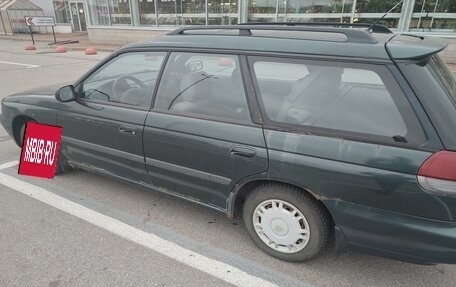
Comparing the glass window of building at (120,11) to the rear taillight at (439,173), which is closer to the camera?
the rear taillight at (439,173)

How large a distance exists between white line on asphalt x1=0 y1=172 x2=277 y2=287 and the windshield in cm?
163

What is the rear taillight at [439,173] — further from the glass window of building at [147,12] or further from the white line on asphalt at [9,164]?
the glass window of building at [147,12]

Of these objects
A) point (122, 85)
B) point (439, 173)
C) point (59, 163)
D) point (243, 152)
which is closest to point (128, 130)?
point (122, 85)

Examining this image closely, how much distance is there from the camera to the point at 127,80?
328 centimetres

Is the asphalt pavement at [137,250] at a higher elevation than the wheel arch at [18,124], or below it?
below

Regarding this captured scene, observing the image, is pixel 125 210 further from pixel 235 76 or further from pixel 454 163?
pixel 454 163

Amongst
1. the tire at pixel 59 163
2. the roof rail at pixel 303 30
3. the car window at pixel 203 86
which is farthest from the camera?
the tire at pixel 59 163

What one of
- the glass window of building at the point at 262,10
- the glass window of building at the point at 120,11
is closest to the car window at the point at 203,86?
the glass window of building at the point at 262,10

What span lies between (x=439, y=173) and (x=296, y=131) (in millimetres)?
822

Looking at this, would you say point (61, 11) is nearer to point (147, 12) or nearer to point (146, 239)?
point (147, 12)

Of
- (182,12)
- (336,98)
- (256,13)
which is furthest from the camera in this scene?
(182,12)

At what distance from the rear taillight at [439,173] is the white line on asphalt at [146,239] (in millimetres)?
1176

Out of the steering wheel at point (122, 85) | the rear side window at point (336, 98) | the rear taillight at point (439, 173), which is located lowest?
the rear taillight at point (439, 173)

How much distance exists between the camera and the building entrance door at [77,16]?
25.7 meters
